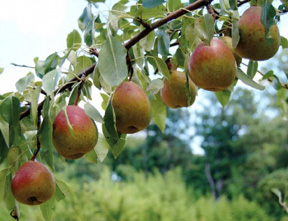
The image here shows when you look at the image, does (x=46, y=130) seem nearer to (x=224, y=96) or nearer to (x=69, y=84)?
(x=69, y=84)

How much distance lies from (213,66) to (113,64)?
126 millimetres

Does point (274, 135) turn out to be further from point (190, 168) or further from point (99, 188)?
point (99, 188)

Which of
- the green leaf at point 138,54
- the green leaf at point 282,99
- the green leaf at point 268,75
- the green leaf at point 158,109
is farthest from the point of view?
the green leaf at point 282,99

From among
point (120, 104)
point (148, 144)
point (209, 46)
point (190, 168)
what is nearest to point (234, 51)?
point (209, 46)

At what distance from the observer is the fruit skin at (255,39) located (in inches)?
21.4

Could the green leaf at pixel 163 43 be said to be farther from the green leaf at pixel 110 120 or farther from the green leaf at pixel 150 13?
the green leaf at pixel 110 120

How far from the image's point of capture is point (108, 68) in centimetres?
51

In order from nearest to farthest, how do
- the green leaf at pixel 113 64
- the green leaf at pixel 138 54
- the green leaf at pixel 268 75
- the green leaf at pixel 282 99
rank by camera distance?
1. the green leaf at pixel 113 64
2. the green leaf at pixel 138 54
3. the green leaf at pixel 268 75
4. the green leaf at pixel 282 99

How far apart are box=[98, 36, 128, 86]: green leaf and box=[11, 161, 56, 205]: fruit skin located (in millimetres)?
185

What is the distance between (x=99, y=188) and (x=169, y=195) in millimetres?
2872

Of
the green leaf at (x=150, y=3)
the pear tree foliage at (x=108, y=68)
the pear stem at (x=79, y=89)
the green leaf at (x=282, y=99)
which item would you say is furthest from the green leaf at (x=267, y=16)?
the green leaf at (x=282, y=99)

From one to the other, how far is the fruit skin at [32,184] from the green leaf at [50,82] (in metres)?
0.13

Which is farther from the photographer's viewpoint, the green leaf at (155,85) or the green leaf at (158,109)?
the green leaf at (158,109)

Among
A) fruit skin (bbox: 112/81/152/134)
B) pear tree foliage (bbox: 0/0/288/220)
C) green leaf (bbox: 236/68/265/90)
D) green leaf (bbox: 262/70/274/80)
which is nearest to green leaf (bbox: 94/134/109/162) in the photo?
pear tree foliage (bbox: 0/0/288/220)
